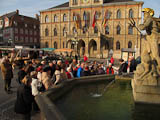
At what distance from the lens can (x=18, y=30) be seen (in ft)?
191

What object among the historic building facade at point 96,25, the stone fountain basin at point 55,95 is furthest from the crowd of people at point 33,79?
the historic building facade at point 96,25

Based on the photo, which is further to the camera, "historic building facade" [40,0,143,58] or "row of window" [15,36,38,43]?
"row of window" [15,36,38,43]

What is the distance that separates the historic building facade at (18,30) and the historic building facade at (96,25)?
39.8 ft

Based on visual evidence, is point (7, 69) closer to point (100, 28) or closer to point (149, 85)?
point (149, 85)

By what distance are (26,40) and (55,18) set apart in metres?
15.3

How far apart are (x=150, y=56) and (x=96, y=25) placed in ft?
148

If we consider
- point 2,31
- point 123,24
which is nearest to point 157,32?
point 123,24

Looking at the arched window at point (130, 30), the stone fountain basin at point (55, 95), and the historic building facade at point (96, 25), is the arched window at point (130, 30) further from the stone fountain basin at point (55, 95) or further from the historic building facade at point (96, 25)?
the stone fountain basin at point (55, 95)

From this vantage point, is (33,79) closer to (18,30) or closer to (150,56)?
(150,56)

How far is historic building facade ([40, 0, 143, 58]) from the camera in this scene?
4531 centimetres

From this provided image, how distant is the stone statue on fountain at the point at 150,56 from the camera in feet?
16.6

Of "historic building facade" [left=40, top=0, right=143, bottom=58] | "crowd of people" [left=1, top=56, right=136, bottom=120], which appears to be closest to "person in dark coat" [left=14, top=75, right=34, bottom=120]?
"crowd of people" [left=1, top=56, right=136, bottom=120]

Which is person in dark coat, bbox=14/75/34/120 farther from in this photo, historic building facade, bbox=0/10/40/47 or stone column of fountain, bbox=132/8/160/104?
historic building facade, bbox=0/10/40/47

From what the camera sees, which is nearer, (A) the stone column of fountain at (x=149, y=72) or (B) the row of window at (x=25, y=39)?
(A) the stone column of fountain at (x=149, y=72)
